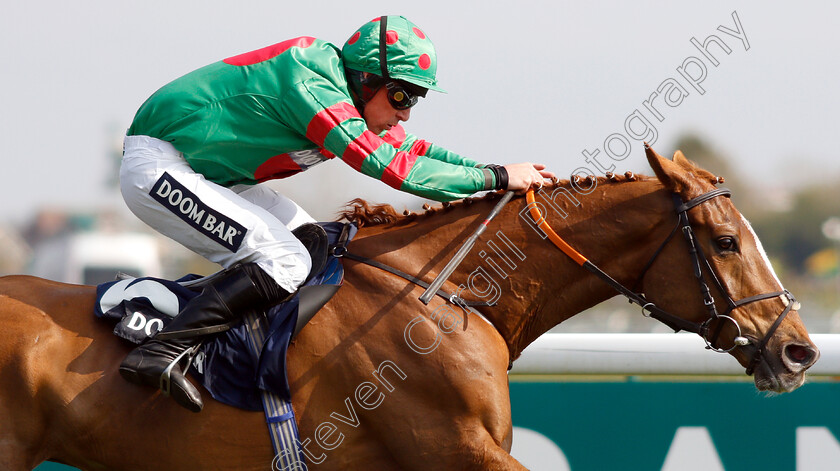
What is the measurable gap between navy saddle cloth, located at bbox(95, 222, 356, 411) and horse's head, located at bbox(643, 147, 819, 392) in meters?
1.27

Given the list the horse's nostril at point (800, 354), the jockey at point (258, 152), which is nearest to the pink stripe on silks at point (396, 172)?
the jockey at point (258, 152)

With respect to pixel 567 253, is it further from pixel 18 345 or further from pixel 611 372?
pixel 18 345

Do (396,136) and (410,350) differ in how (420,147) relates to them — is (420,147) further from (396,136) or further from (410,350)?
(410,350)

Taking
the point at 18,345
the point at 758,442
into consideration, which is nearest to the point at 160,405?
the point at 18,345

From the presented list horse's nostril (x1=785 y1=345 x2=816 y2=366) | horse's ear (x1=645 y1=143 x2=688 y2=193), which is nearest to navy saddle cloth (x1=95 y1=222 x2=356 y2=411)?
horse's ear (x1=645 y1=143 x2=688 y2=193)

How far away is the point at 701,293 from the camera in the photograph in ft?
10.2

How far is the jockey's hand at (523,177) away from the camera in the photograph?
10.7 ft

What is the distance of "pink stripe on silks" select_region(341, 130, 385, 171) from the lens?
3064mm

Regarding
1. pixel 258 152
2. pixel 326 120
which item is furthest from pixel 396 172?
pixel 258 152

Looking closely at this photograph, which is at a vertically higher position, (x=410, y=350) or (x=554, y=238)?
(x=554, y=238)

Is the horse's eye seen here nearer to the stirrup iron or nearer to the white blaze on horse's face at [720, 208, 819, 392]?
the white blaze on horse's face at [720, 208, 819, 392]

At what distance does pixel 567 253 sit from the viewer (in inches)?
127

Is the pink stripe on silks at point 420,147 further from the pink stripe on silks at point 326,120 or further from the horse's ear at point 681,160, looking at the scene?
the horse's ear at point 681,160

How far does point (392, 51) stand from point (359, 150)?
432 millimetres
